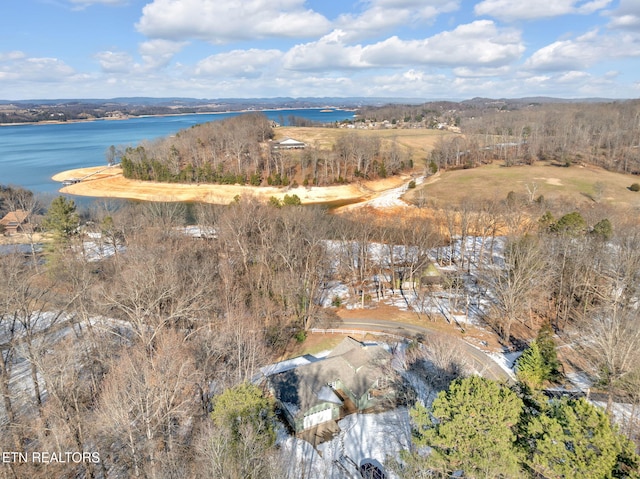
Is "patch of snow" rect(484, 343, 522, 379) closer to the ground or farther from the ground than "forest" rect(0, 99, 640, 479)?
closer to the ground

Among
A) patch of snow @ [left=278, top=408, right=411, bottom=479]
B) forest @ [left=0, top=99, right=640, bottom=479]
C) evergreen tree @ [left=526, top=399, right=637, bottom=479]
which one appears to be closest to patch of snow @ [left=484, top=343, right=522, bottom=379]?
forest @ [left=0, top=99, right=640, bottom=479]

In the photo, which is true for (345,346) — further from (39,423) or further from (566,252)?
(566,252)

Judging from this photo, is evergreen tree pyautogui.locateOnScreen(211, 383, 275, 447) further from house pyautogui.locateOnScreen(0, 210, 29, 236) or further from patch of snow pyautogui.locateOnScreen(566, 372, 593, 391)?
house pyautogui.locateOnScreen(0, 210, 29, 236)

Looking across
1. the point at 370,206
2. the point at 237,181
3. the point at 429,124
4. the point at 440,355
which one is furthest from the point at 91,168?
the point at 429,124

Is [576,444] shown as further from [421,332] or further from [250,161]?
[250,161]

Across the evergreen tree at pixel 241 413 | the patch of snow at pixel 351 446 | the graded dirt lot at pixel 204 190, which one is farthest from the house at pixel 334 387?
the graded dirt lot at pixel 204 190
